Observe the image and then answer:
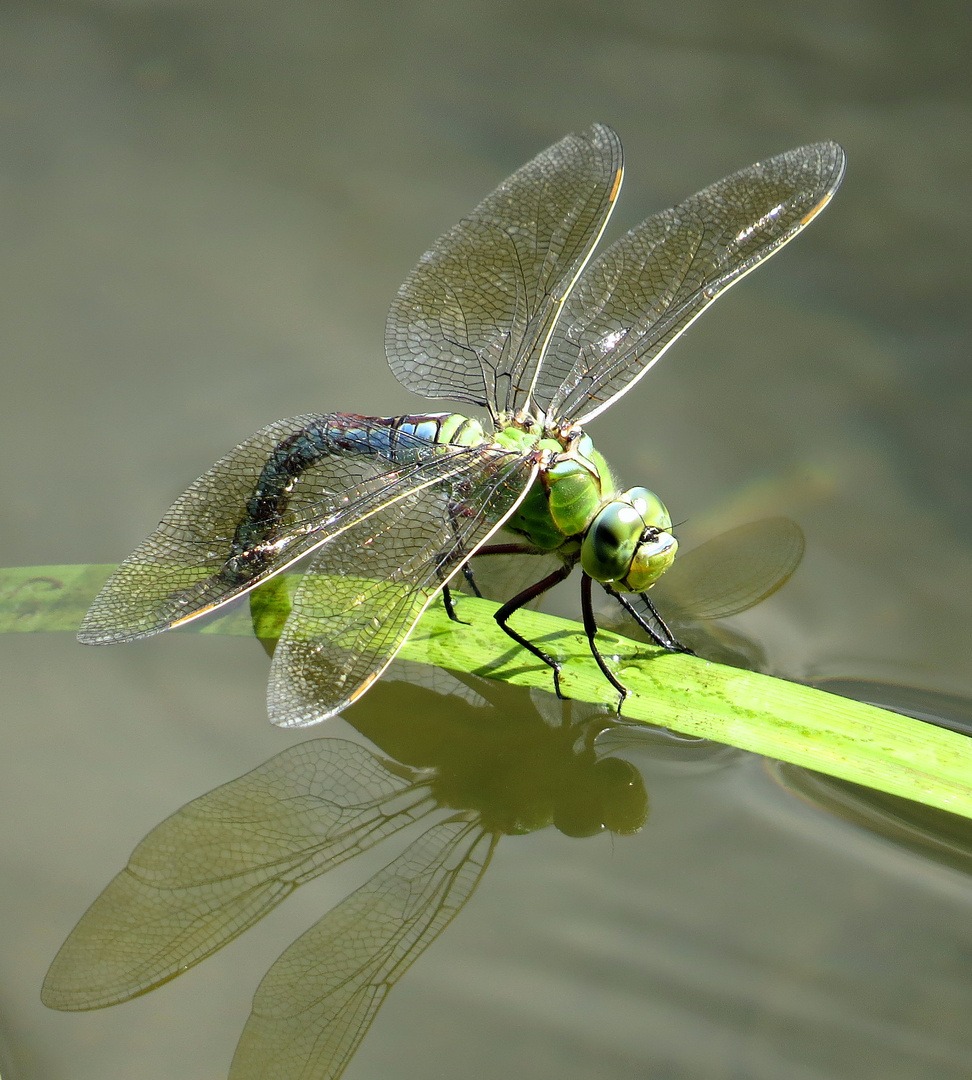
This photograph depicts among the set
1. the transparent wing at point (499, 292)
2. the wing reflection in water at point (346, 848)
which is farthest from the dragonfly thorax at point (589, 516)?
the wing reflection in water at point (346, 848)

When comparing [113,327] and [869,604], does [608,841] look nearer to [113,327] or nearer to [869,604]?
[869,604]

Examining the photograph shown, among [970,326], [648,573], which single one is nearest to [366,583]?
[648,573]

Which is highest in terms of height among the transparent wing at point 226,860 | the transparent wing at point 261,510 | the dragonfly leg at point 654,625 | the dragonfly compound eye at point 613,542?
the transparent wing at point 261,510

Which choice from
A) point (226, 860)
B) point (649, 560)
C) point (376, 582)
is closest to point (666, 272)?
point (649, 560)

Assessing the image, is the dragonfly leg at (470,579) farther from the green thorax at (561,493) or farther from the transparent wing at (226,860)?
the transparent wing at (226,860)

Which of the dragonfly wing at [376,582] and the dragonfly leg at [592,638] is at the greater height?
the dragonfly wing at [376,582]
